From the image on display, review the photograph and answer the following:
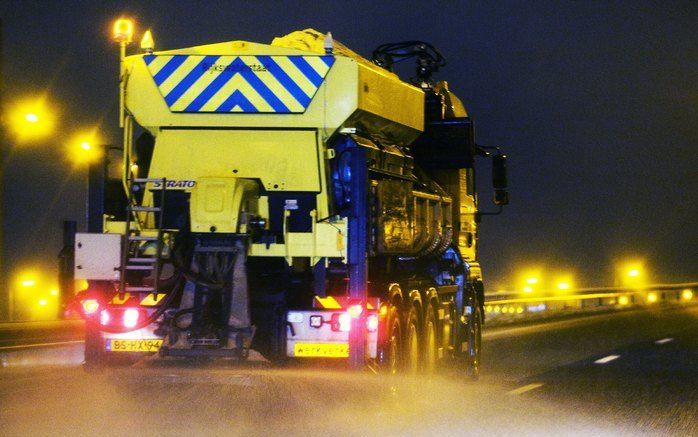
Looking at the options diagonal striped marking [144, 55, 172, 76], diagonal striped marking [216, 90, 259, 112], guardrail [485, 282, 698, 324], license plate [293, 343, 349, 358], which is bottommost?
license plate [293, 343, 349, 358]

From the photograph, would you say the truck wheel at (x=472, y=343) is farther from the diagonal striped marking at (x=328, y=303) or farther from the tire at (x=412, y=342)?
the diagonal striped marking at (x=328, y=303)

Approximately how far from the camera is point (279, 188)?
13.0 m

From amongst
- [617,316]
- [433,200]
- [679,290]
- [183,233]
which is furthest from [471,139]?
[679,290]

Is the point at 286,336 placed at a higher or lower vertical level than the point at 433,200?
lower

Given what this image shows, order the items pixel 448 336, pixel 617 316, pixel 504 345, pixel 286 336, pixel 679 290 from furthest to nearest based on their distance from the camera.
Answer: pixel 679 290 → pixel 617 316 → pixel 504 345 → pixel 448 336 → pixel 286 336

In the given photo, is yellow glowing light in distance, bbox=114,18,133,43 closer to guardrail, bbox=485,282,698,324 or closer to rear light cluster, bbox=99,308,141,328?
rear light cluster, bbox=99,308,141,328

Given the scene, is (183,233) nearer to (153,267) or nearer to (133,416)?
(153,267)

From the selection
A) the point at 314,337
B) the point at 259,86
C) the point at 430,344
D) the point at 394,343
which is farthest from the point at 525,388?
the point at 259,86

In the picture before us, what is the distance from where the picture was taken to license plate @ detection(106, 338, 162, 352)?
12.4 m

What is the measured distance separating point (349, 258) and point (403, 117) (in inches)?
114

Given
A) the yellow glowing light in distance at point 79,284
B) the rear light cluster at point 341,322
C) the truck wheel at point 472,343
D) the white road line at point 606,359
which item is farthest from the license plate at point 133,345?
the white road line at point 606,359

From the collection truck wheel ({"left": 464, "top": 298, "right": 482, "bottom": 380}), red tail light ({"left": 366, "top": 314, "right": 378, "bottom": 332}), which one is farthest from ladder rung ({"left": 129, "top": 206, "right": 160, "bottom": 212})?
truck wheel ({"left": 464, "top": 298, "right": 482, "bottom": 380})

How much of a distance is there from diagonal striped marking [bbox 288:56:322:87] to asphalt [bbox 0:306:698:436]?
2.81 metres

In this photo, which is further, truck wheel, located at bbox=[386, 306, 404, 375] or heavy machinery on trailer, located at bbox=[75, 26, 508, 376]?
truck wheel, located at bbox=[386, 306, 404, 375]
